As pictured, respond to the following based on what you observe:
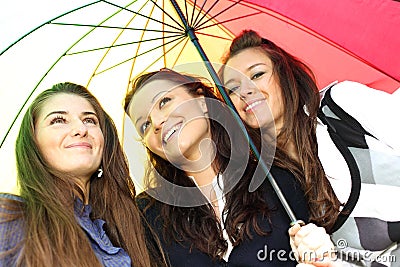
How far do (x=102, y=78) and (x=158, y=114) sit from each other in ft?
1.18

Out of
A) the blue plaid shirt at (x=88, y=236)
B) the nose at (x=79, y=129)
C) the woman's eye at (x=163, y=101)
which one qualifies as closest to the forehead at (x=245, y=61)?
the woman's eye at (x=163, y=101)

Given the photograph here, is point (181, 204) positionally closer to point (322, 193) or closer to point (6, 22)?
point (322, 193)

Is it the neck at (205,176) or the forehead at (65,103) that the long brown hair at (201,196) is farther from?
the forehead at (65,103)

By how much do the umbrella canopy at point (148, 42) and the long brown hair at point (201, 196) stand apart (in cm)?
10

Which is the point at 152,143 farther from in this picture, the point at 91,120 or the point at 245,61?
the point at 245,61

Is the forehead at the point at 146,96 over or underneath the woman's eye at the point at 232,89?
underneath

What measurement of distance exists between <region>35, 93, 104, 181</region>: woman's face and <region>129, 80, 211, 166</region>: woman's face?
354 millimetres

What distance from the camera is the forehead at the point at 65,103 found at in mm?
3289

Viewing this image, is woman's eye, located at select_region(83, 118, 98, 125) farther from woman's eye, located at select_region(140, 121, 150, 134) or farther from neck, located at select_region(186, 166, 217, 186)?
neck, located at select_region(186, 166, 217, 186)

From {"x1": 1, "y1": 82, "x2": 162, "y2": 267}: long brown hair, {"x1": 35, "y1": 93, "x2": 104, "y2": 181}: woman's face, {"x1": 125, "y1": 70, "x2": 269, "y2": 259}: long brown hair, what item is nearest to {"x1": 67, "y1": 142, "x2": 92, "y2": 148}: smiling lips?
{"x1": 35, "y1": 93, "x2": 104, "y2": 181}: woman's face

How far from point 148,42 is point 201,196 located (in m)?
0.90

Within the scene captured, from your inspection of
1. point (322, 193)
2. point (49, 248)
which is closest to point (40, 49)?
point (49, 248)

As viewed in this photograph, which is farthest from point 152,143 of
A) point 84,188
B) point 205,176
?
point 84,188

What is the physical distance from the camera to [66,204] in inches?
123
